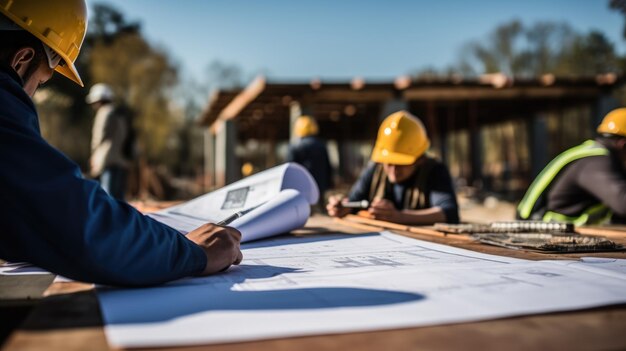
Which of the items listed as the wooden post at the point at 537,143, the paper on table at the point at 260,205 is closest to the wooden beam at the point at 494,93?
the wooden post at the point at 537,143

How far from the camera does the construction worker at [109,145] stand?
679cm

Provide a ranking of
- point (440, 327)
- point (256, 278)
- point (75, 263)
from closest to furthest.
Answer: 1. point (440, 327)
2. point (75, 263)
3. point (256, 278)

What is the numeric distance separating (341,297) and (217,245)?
422mm

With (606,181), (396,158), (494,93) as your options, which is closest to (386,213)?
(396,158)

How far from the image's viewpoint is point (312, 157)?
767 centimetres

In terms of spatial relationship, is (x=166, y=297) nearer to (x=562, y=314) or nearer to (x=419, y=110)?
(x=562, y=314)

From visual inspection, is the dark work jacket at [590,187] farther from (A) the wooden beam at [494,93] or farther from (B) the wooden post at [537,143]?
(B) the wooden post at [537,143]

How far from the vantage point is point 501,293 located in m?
1.03

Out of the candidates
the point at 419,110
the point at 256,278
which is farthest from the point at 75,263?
the point at 419,110

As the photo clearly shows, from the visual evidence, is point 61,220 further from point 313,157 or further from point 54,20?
point 313,157

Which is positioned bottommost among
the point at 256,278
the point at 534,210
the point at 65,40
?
the point at 534,210

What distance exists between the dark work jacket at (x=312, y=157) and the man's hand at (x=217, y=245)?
6198 millimetres

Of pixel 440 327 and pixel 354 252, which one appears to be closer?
pixel 440 327

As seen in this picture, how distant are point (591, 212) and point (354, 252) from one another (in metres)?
2.48
